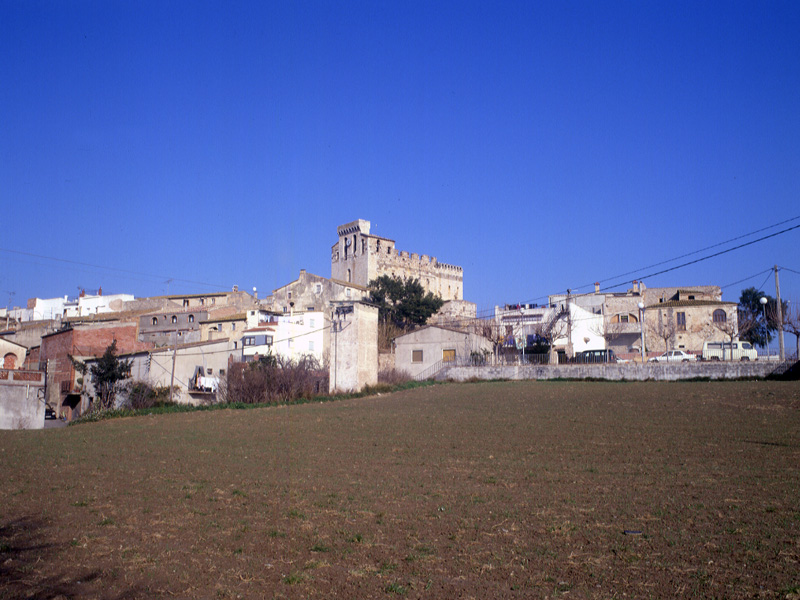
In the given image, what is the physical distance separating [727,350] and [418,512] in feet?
123

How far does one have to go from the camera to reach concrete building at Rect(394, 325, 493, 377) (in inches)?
1863

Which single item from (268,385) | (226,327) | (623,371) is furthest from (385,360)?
(268,385)

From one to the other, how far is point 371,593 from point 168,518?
416 cm

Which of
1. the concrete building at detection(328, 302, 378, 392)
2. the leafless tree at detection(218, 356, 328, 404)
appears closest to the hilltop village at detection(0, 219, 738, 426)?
the concrete building at detection(328, 302, 378, 392)

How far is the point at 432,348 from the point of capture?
159 ft

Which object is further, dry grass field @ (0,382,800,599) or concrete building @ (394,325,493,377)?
concrete building @ (394,325,493,377)

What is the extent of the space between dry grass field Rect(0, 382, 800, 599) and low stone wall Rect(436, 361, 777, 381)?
13.7 m

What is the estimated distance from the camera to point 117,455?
1589 centimetres

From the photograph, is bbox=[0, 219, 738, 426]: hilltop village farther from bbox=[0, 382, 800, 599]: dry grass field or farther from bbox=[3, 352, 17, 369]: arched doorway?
bbox=[0, 382, 800, 599]: dry grass field

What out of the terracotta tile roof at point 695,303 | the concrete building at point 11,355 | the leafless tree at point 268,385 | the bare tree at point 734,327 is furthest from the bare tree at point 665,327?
the concrete building at point 11,355

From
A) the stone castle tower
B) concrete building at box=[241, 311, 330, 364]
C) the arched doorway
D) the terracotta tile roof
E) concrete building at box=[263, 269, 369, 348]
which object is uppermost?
the stone castle tower

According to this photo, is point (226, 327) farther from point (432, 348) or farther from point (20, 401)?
point (20, 401)

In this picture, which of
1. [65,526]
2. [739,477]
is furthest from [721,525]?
[65,526]

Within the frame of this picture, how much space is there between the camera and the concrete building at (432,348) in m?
47.3
